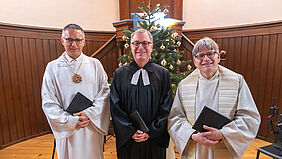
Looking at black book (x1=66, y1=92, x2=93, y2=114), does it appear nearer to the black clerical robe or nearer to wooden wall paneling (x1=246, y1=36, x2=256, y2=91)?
the black clerical robe

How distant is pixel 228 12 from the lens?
173 inches

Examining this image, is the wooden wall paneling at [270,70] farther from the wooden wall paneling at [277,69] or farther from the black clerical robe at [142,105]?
the black clerical robe at [142,105]

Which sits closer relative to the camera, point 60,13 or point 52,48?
point 52,48

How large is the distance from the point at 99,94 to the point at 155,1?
3.91 m

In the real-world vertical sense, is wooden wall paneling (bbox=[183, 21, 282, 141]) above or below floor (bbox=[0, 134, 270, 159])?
above

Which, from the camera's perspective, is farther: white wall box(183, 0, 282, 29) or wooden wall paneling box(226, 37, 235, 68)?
wooden wall paneling box(226, 37, 235, 68)

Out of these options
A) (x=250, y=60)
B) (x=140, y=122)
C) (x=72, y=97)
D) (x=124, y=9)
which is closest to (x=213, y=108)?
(x=140, y=122)

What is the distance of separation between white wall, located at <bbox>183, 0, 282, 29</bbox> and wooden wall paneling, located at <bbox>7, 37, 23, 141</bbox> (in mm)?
4278

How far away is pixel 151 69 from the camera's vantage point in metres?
1.90

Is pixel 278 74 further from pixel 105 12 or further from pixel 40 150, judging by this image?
pixel 40 150

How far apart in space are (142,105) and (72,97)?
2.53 feet

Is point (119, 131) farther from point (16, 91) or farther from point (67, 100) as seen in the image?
point (16, 91)

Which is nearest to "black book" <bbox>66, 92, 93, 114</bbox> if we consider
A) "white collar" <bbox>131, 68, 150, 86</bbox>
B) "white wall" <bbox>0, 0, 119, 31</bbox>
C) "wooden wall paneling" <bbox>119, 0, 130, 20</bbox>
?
"white collar" <bbox>131, 68, 150, 86</bbox>

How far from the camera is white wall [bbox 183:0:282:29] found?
381 cm
